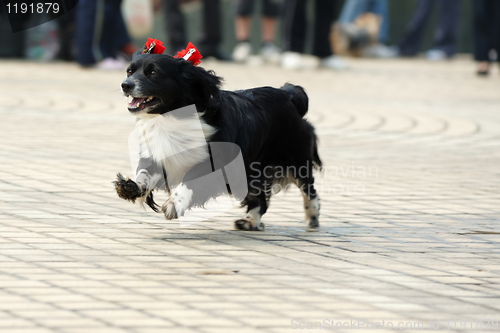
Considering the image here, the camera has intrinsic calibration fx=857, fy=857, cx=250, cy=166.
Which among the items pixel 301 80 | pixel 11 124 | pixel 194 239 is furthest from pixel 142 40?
pixel 194 239

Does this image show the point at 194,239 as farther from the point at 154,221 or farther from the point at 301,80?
the point at 301,80

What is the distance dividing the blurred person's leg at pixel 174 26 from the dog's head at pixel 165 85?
1096 cm

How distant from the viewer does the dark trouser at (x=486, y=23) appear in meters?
14.8

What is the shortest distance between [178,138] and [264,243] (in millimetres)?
789

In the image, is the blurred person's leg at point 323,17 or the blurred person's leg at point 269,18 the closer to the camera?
the blurred person's leg at point 323,17

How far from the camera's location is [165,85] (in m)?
4.93

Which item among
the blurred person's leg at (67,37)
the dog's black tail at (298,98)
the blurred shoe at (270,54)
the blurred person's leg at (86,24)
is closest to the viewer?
the dog's black tail at (298,98)

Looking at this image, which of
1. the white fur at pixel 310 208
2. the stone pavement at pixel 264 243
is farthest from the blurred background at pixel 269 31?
the white fur at pixel 310 208

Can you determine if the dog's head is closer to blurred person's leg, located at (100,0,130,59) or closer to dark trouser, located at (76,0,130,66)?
dark trouser, located at (76,0,130,66)

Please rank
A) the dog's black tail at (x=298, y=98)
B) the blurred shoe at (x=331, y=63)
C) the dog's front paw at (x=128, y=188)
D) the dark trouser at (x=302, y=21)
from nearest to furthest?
the dog's front paw at (x=128, y=188), the dog's black tail at (x=298, y=98), the dark trouser at (x=302, y=21), the blurred shoe at (x=331, y=63)

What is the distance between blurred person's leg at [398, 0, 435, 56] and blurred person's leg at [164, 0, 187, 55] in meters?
7.77

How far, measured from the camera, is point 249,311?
143 inches

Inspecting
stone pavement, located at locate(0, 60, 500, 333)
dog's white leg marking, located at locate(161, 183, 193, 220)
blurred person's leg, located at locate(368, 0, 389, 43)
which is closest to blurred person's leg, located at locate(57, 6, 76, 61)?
stone pavement, located at locate(0, 60, 500, 333)

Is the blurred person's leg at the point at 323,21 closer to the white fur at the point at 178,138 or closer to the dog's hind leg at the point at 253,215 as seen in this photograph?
the dog's hind leg at the point at 253,215
